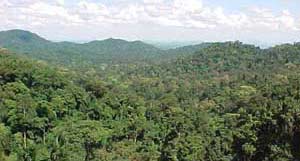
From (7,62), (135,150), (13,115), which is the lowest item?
(135,150)

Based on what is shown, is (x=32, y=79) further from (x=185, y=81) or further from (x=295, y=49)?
(x=295, y=49)

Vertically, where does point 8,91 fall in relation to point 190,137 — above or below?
above

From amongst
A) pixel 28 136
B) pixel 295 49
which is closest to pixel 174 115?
pixel 28 136

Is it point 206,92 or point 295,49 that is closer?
point 206,92

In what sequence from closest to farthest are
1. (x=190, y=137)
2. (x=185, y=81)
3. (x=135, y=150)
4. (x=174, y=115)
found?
(x=190, y=137)
(x=135, y=150)
(x=174, y=115)
(x=185, y=81)

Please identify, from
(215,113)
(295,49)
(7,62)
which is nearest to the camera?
Answer: (7,62)

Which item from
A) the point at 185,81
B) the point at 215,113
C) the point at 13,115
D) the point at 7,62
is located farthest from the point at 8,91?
the point at 185,81

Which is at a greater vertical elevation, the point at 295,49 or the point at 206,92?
the point at 295,49

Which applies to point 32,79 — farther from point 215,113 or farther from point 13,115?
point 215,113

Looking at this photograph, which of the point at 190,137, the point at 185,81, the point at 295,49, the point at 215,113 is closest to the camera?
the point at 190,137
